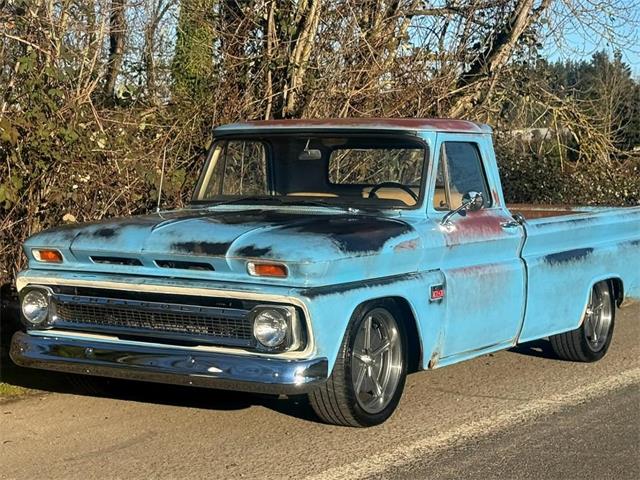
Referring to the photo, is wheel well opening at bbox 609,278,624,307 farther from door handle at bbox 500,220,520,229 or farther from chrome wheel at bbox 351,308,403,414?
chrome wheel at bbox 351,308,403,414

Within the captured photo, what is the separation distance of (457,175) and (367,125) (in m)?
0.70

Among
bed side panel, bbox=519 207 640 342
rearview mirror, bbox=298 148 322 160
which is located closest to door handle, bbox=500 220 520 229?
bed side panel, bbox=519 207 640 342

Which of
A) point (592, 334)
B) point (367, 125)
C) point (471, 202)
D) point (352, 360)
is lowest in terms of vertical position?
point (592, 334)

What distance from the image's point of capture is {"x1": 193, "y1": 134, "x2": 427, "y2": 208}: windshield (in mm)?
6531

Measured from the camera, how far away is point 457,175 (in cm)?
664

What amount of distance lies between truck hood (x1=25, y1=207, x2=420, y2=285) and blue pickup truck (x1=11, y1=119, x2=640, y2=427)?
0.01 meters

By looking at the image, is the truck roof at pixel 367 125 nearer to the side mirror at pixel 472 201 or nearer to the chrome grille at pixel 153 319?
the side mirror at pixel 472 201

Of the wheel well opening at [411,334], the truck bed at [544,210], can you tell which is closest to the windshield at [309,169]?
the wheel well opening at [411,334]

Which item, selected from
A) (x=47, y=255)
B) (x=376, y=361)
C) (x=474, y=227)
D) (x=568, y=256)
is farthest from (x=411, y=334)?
(x=47, y=255)

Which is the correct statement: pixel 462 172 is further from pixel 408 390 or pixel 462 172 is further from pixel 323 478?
pixel 323 478

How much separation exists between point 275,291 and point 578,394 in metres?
2.70

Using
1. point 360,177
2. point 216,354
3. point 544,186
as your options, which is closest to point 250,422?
point 216,354

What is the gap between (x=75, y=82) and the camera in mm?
8383

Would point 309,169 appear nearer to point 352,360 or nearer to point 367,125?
point 367,125
